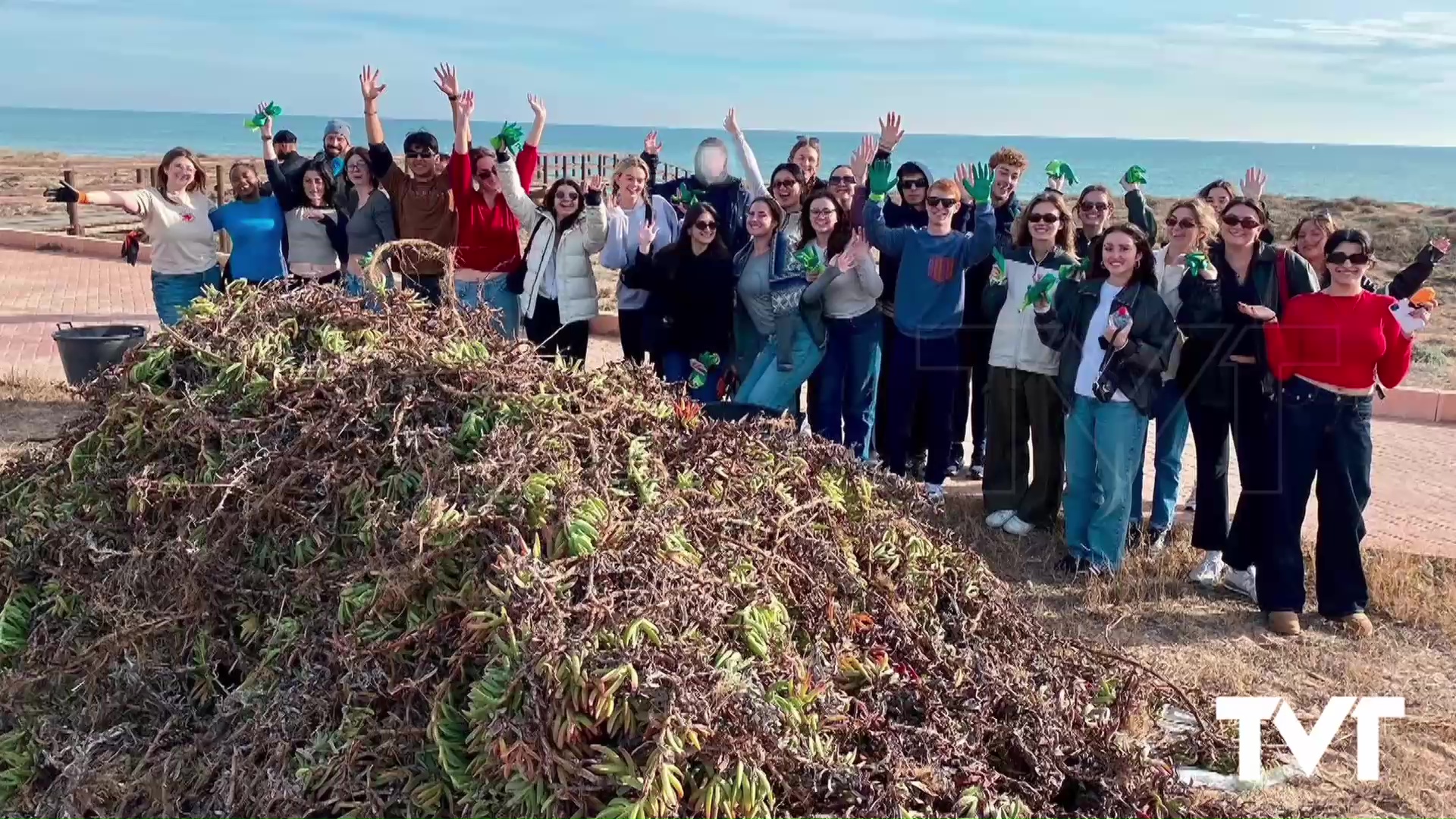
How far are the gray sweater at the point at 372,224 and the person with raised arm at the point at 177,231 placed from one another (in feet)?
3.65

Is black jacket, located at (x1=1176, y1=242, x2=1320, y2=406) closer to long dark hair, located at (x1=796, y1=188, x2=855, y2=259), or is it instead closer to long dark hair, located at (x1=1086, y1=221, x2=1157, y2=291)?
long dark hair, located at (x1=1086, y1=221, x2=1157, y2=291)

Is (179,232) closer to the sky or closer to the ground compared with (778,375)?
closer to the sky

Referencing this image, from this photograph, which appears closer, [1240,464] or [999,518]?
[1240,464]

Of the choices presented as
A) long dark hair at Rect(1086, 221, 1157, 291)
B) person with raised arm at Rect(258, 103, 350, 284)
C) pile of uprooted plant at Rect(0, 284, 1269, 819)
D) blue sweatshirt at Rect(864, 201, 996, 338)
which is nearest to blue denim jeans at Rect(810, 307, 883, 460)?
blue sweatshirt at Rect(864, 201, 996, 338)

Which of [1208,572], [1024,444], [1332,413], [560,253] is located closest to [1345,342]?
[1332,413]

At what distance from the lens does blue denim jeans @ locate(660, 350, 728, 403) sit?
21.9 ft

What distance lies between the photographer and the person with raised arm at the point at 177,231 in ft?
24.1

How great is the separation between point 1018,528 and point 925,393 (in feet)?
3.33

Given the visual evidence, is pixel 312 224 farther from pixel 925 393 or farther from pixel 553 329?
pixel 925 393

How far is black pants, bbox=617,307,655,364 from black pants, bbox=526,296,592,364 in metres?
0.23

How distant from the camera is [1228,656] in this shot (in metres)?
5.04

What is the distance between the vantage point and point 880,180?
644cm

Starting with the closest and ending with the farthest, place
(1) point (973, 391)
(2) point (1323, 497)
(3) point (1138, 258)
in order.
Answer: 1. (2) point (1323, 497)
2. (3) point (1138, 258)
3. (1) point (973, 391)

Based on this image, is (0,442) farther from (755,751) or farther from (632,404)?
(755,751)
